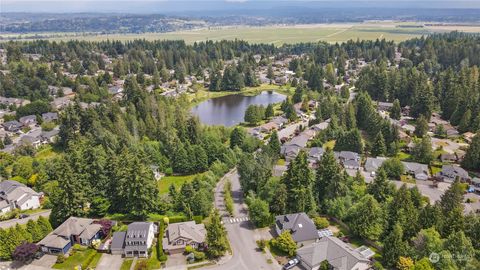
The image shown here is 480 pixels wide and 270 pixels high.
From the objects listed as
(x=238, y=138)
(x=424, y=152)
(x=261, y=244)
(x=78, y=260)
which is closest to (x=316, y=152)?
(x=238, y=138)

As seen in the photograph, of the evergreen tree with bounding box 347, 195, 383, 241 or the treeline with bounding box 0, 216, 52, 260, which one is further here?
the evergreen tree with bounding box 347, 195, 383, 241

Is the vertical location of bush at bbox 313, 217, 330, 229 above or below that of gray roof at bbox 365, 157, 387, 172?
below

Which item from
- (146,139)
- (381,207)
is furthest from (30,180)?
(381,207)

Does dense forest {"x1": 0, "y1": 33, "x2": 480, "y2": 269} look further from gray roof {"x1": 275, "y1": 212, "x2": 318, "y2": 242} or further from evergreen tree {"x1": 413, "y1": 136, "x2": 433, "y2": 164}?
gray roof {"x1": 275, "y1": 212, "x2": 318, "y2": 242}

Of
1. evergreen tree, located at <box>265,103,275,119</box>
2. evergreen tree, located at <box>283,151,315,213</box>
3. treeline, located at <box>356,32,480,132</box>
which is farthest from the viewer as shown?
evergreen tree, located at <box>265,103,275,119</box>

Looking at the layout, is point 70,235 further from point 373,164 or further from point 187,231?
point 373,164

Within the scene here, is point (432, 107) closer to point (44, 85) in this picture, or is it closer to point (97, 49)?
point (44, 85)

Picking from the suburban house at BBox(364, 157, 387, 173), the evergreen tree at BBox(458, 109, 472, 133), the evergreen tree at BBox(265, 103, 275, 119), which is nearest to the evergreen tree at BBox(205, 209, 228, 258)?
the suburban house at BBox(364, 157, 387, 173)
